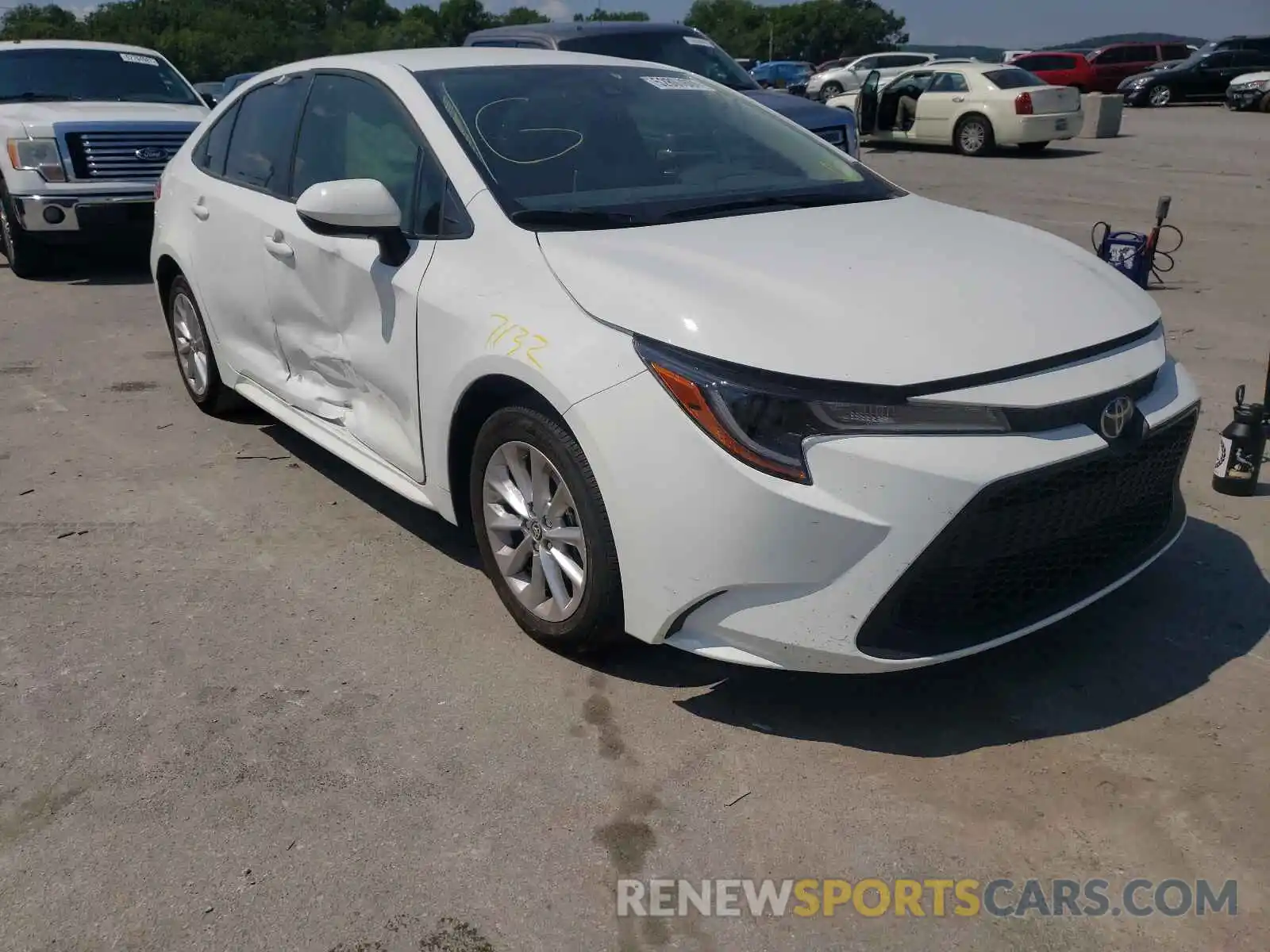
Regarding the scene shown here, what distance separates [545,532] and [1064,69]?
32.2m

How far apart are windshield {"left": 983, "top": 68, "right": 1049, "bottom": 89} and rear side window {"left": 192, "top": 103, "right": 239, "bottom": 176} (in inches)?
608

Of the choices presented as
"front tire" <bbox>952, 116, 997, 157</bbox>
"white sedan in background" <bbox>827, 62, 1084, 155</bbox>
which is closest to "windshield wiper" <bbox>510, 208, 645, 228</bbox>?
"white sedan in background" <bbox>827, 62, 1084, 155</bbox>

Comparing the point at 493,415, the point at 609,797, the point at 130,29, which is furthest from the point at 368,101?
the point at 130,29

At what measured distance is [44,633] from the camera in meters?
3.61

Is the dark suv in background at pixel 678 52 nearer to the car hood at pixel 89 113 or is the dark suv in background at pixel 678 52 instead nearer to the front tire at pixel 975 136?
the car hood at pixel 89 113

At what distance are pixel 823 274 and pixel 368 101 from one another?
6.35 feet

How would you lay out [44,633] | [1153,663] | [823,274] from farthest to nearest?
[44,633]
[1153,663]
[823,274]

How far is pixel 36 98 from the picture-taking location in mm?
9703

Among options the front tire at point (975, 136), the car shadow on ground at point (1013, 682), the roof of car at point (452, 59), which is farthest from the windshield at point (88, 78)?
the front tire at point (975, 136)

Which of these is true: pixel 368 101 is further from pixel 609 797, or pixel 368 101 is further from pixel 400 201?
pixel 609 797

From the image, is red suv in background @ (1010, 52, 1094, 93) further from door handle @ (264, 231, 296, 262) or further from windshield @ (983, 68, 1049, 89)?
door handle @ (264, 231, 296, 262)

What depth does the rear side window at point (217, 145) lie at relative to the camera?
5.05 metres

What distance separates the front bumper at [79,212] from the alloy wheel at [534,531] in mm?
6853

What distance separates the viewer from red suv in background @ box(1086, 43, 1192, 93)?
31.9 m
